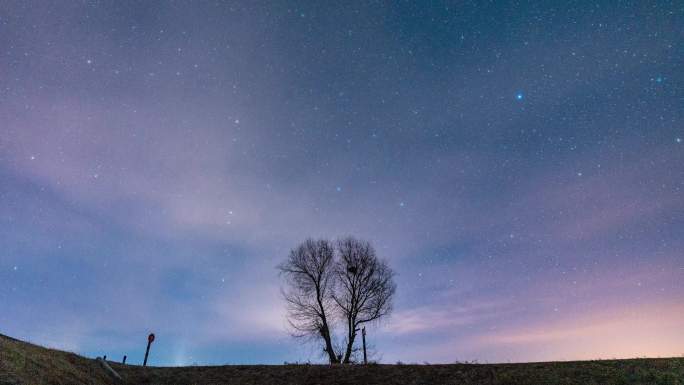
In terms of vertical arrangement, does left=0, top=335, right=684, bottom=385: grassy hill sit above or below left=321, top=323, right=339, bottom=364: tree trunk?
below

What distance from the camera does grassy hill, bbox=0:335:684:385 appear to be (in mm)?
14266

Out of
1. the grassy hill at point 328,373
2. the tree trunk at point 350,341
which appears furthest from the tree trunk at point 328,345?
the grassy hill at point 328,373

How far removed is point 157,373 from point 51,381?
277 inches

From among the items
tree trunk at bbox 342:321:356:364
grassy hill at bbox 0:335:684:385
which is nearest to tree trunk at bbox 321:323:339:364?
tree trunk at bbox 342:321:356:364

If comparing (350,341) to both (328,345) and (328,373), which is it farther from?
(328,373)

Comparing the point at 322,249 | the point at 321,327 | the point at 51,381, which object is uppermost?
the point at 322,249

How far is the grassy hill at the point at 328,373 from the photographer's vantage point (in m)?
14.3

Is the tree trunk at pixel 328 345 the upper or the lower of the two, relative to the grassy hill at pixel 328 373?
upper

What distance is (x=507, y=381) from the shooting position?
15695 millimetres

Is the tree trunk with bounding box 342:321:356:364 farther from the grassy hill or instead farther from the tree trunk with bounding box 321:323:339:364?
the grassy hill

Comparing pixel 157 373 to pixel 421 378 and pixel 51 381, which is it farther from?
pixel 421 378

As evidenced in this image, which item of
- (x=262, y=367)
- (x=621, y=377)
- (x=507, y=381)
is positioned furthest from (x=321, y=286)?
(x=621, y=377)

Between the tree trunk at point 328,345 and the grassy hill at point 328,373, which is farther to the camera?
the tree trunk at point 328,345

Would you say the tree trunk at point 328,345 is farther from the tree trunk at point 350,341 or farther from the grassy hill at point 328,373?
the grassy hill at point 328,373
